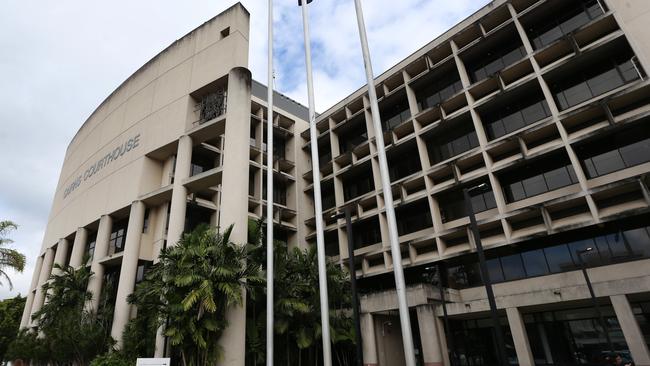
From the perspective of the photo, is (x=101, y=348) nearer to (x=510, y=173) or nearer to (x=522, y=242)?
(x=522, y=242)

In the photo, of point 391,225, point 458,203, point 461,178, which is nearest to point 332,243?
point 458,203

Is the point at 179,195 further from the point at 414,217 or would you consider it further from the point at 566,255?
the point at 566,255

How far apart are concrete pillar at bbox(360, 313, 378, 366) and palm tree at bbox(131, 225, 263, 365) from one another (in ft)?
30.5

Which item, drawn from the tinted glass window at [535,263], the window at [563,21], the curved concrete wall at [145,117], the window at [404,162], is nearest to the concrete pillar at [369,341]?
the tinted glass window at [535,263]

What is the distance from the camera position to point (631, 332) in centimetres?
1786

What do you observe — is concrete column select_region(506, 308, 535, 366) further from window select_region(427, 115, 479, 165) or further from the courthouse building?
window select_region(427, 115, 479, 165)

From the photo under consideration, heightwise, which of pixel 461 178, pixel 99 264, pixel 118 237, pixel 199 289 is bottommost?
pixel 199 289

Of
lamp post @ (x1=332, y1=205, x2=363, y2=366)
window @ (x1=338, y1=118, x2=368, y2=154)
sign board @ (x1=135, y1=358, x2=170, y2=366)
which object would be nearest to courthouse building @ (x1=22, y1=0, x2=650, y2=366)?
window @ (x1=338, y1=118, x2=368, y2=154)

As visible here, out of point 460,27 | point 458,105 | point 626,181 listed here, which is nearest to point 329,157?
point 458,105

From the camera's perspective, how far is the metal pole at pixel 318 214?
529 inches

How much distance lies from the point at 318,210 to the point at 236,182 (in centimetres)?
593

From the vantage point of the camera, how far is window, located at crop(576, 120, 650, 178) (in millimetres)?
22016

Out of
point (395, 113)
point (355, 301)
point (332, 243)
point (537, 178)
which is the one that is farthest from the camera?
point (332, 243)

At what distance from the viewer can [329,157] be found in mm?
40312
